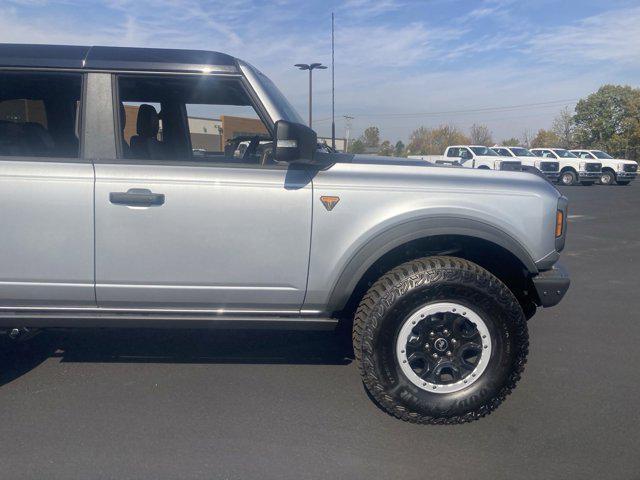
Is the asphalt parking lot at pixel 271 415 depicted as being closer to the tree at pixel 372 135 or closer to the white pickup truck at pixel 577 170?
the white pickup truck at pixel 577 170

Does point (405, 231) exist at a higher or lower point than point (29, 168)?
lower

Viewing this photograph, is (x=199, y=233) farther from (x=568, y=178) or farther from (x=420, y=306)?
(x=568, y=178)

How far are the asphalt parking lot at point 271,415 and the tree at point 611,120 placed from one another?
59.1 m

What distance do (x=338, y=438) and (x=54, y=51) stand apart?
276 cm

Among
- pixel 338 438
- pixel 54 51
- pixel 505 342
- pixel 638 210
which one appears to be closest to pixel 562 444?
pixel 505 342

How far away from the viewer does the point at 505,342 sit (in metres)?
3.34

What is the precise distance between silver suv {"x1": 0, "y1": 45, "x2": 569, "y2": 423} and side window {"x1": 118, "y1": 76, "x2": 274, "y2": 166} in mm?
67

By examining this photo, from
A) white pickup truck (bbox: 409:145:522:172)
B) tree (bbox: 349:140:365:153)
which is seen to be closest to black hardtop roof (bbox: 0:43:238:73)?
tree (bbox: 349:140:365:153)

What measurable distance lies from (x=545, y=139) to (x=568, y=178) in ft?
168

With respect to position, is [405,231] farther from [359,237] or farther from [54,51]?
[54,51]

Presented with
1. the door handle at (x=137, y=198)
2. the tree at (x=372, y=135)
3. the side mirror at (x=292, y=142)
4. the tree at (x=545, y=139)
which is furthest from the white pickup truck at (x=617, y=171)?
the tree at (x=545, y=139)

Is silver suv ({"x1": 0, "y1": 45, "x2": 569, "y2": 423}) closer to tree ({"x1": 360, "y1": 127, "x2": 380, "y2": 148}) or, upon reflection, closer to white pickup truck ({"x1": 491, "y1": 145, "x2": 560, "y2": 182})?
white pickup truck ({"x1": 491, "y1": 145, "x2": 560, "y2": 182})

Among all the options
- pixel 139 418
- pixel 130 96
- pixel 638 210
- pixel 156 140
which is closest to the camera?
pixel 139 418

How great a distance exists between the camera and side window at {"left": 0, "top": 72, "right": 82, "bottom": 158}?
3508mm
